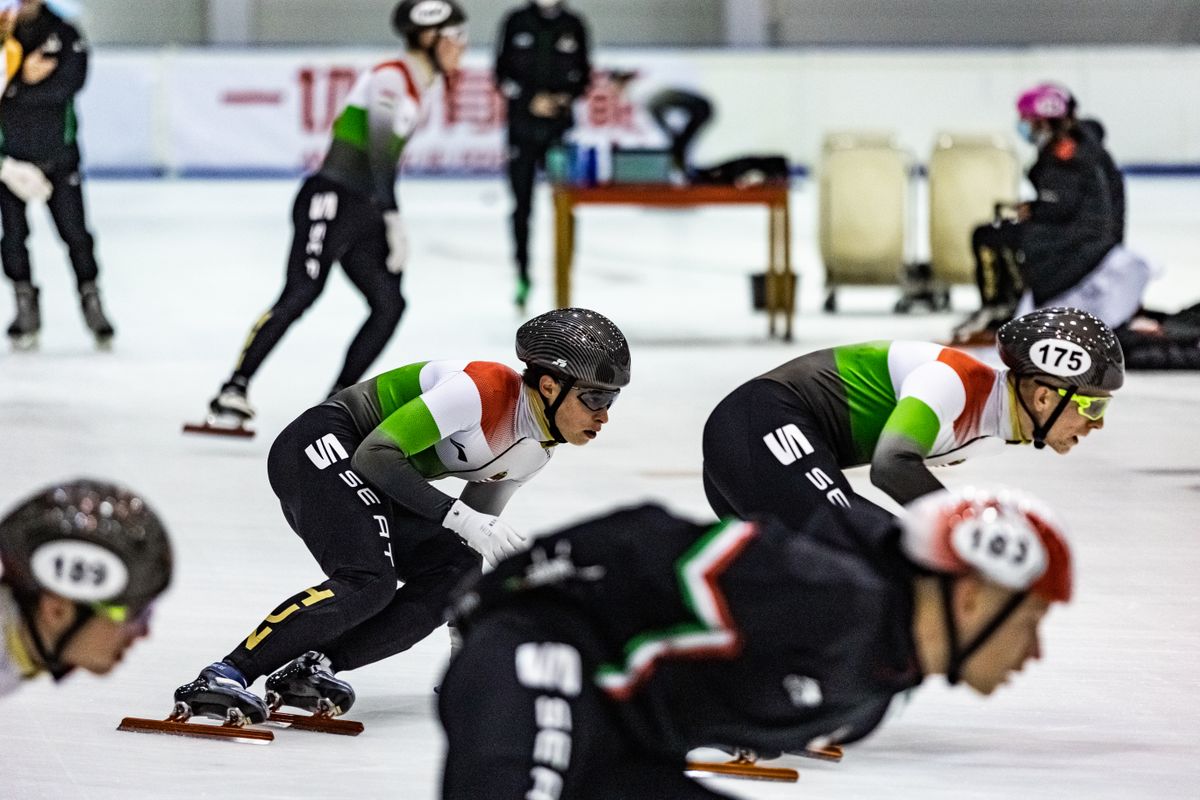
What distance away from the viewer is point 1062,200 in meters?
9.36

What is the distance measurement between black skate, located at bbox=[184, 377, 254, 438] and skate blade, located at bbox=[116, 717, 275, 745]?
11.2 feet

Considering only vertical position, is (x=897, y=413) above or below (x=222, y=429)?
above

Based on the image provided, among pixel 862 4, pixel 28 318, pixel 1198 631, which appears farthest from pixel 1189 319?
pixel 862 4

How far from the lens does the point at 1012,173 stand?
40.6 ft

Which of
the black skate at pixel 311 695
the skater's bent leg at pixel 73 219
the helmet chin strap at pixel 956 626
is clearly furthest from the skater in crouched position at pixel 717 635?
the skater's bent leg at pixel 73 219

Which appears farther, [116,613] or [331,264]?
[331,264]

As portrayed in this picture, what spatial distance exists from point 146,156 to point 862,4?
831cm

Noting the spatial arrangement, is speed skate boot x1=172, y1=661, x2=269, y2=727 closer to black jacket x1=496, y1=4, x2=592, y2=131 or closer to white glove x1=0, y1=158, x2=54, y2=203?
white glove x1=0, y1=158, x2=54, y2=203

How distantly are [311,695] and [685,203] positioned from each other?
21.5 ft

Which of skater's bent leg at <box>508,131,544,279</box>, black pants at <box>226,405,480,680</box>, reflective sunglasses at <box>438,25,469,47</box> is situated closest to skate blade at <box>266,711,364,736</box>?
black pants at <box>226,405,480,680</box>

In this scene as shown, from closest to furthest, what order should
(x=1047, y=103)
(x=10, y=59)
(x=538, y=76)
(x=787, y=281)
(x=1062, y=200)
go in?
(x=10, y=59) < (x=1047, y=103) < (x=1062, y=200) < (x=787, y=281) < (x=538, y=76)

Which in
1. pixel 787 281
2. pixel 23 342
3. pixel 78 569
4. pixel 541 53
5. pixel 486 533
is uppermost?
pixel 541 53

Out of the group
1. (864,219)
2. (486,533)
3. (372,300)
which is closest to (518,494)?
(372,300)

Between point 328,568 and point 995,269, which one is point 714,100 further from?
point 328,568
